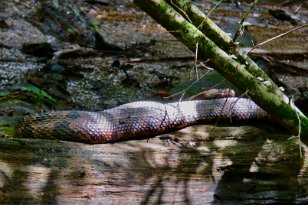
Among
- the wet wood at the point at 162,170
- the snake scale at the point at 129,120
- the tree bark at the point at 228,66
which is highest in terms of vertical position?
the tree bark at the point at 228,66

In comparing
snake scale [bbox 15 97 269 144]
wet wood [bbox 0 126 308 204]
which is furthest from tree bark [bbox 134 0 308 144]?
wet wood [bbox 0 126 308 204]

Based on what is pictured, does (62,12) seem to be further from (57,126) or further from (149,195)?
(149,195)

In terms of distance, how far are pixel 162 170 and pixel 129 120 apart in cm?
71

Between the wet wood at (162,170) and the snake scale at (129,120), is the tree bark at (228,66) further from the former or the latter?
the wet wood at (162,170)

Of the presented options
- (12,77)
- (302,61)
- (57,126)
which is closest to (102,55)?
(12,77)

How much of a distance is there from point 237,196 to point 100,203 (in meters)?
0.94

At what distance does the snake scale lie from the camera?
13.3ft

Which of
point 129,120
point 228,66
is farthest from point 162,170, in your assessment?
point 228,66

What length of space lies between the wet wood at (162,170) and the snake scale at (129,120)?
0.21m

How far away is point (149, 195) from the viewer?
12.0 feet

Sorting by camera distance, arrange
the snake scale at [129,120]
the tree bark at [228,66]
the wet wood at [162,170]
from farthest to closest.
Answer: the snake scale at [129,120] < the wet wood at [162,170] < the tree bark at [228,66]

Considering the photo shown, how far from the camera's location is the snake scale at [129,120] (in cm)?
405

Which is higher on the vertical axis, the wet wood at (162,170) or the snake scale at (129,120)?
the snake scale at (129,120)

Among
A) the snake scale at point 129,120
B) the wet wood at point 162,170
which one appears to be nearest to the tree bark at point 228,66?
the snake scale at point 129,120
